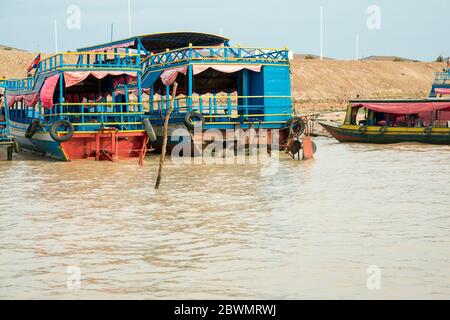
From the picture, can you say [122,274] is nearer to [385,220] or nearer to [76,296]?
[76,296]

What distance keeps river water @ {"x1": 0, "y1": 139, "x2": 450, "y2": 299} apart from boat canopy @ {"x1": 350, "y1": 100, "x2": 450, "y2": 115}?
10.3m

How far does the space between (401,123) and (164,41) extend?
10.0m

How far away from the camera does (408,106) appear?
93.2 ft

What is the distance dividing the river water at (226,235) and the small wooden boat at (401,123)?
9.84m

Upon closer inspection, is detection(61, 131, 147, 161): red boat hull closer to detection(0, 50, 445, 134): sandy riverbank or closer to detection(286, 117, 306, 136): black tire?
detection(286, 117, 306, 136): black tire

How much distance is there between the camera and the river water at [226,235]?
25.8 ft

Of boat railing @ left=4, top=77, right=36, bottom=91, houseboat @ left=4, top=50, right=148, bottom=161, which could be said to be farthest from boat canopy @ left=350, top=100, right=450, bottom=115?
boat railing @ left=4, top=77, right=36, bottom=91

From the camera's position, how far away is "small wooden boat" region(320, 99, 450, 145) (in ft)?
91.5

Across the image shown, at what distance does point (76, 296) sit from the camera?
7.50 m

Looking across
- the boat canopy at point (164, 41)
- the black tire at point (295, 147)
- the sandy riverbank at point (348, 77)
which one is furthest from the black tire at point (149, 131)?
the sandy riverbank at point (348, 77)

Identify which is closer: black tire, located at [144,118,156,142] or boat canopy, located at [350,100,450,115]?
black tire, located at [144,118,156,142]

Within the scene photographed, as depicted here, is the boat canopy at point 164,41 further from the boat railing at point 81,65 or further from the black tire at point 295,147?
the black tire at point 295,147

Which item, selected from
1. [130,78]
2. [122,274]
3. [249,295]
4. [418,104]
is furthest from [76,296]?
[418,104]

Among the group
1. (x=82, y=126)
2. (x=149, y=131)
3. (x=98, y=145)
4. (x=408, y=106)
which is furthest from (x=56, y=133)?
(x=408, y=106)
